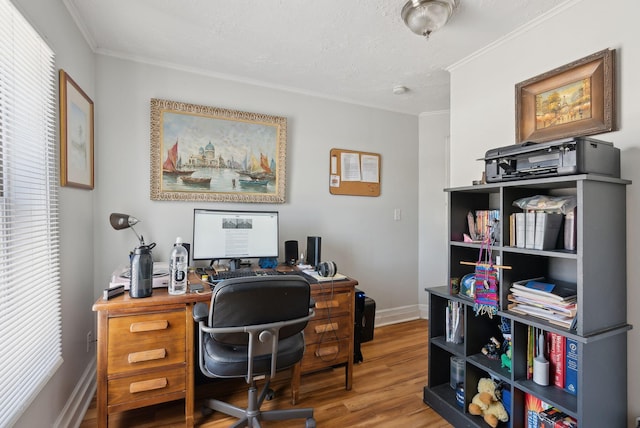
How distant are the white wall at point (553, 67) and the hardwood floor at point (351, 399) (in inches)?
42.4

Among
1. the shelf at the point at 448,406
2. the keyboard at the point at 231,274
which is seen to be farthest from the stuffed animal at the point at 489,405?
the keyboard at the point at 231,274

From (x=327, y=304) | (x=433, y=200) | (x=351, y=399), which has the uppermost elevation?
(x=433, y=200)

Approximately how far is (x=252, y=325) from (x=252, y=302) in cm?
11

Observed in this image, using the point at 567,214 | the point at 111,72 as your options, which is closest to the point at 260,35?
the point at 111,72

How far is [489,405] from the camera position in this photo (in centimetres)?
163

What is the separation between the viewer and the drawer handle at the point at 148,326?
1522 mm

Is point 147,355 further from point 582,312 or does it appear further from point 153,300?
point 582,312

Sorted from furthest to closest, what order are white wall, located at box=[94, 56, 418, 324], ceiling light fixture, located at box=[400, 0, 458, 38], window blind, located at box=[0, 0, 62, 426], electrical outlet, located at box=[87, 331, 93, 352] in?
1. white wall, located at box=[94, 56, 418, 324]
2. electrical outlet, located at box=[87, 331, 93, 352]
3. ceiling light fixture, located at box=[400, 0, 458, 38]
4. window blind, located at box=[0, 0, 62, 426]

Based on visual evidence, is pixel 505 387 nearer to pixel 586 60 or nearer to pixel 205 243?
pixel 586 60

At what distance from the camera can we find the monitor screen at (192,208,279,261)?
2.10 meters

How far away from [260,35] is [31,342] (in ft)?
6.50

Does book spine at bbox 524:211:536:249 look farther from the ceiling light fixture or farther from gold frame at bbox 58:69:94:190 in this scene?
gold frame at bbox 58:69:94:190

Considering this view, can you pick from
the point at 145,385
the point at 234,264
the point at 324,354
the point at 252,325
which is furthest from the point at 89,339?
the point at 324,354

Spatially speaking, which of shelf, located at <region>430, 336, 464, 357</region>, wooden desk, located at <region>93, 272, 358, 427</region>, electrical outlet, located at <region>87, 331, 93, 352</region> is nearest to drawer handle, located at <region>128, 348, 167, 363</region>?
wooden desk, located at <region>93, 272, 358, 427</region>
